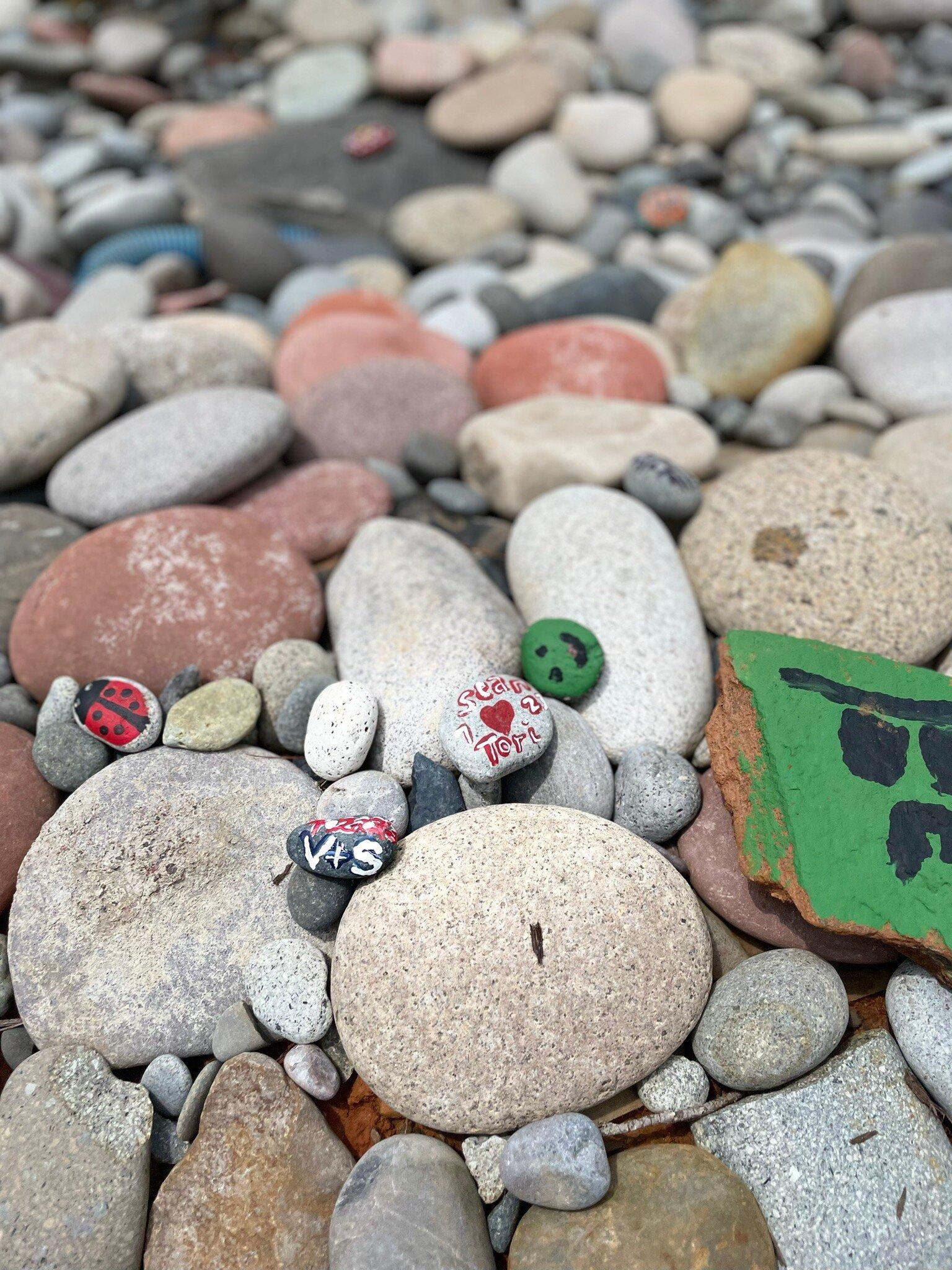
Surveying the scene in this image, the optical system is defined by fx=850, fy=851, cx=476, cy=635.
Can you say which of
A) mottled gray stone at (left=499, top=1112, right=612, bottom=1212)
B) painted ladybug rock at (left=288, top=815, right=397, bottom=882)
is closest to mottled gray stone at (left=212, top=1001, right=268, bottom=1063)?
painted ladybug rock at (left=288, top=815, right=397, bottom=882)

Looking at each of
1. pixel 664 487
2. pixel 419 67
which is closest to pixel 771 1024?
pixel 664 487

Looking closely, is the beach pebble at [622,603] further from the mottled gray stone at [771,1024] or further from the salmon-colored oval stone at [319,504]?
the mottled gray stone at [771,1024]

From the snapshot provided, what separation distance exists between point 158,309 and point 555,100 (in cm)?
415

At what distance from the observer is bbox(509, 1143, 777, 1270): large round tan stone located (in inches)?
74.1

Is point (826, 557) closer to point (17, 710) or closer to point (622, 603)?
point (622, 603)

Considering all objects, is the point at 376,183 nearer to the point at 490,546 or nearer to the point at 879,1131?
the point at 490,546

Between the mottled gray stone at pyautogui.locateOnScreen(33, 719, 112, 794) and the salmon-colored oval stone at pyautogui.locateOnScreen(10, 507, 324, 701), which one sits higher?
A: the salmon-colored oval stone at pyautogui.locateOnScreen(10, 507, 324, 701)

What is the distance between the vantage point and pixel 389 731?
2658 mm

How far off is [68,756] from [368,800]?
3.11ft

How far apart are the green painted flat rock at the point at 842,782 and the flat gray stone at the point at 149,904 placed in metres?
1.31

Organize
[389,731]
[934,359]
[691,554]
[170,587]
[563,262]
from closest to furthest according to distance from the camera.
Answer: [389,731], [170,587], [691,554], [934,359], [563,262]

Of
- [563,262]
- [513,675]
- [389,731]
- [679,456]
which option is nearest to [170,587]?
[389,731]

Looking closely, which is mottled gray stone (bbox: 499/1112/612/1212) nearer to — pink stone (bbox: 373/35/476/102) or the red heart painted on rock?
the red heart painted on rock

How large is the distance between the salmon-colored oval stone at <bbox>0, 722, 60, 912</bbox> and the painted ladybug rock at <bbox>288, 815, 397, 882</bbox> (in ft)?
2.73
